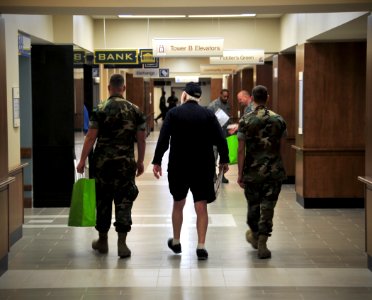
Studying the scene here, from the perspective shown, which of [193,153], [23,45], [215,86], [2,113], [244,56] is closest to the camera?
[2,113]

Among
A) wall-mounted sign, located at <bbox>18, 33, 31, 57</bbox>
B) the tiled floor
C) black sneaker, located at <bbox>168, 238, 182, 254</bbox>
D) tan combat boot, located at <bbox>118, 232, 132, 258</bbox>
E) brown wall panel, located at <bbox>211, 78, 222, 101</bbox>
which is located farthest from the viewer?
brown wall panel, located at <bbox>211, 78, 222, 101</bbox>

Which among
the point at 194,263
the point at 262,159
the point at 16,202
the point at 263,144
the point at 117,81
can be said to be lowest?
the point at 194,263

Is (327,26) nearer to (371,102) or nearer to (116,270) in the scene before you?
(371,102)

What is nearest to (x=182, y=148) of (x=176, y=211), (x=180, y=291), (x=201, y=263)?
(x=176, y=211)

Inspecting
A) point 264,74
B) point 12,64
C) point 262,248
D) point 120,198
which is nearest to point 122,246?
point 120,198

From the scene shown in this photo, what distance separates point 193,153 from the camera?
745 centimetres

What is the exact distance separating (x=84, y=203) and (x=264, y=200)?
1777mm

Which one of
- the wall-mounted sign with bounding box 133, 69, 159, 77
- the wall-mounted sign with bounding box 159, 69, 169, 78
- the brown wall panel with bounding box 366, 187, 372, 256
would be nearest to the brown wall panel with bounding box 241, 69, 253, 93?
the wall-mounted sign with bounding box 133, 69, 159, 77

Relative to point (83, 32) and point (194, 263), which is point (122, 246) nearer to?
point (194, 263)

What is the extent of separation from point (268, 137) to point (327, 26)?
2719mm

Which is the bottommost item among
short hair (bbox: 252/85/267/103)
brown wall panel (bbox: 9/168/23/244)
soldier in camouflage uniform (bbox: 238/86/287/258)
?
brown wall panel (bbox: 9/168/23/244)

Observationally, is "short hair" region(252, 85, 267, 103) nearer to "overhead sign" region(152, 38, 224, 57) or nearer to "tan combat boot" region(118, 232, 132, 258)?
"tan combat boot" region(118, 232, 132, 258)

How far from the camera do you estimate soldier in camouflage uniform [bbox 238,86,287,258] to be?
7465mm

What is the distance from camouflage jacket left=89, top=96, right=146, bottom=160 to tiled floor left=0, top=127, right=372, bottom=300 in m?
1.07
